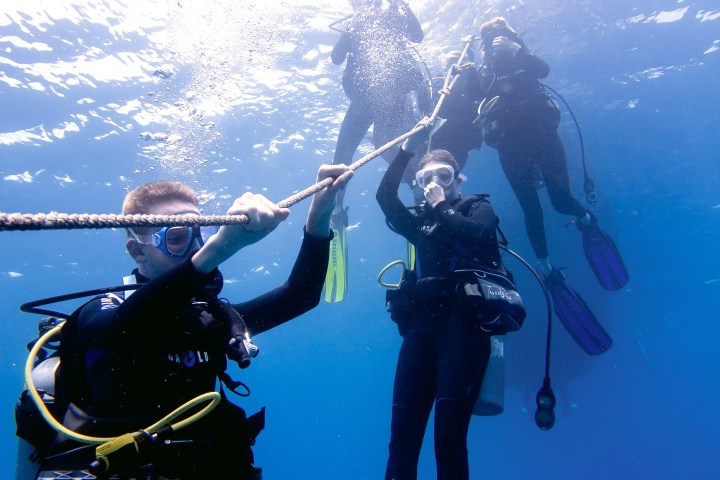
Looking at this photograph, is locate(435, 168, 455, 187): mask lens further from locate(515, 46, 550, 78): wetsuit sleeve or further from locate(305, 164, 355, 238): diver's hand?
locate(515, 46, 550, 78): wetsuit sleeve

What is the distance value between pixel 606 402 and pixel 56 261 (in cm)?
5946

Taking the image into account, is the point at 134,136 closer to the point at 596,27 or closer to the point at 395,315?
the point at 395,315

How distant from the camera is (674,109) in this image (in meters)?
18.1

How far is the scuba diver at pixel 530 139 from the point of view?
29.8 ft

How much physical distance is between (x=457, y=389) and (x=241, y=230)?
10.7ft

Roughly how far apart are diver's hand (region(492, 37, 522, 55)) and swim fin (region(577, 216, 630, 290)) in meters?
4.36

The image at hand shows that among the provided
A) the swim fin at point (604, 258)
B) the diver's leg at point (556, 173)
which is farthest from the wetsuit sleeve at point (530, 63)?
the swim fin at point (604, 258)

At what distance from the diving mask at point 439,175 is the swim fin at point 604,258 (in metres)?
5.50

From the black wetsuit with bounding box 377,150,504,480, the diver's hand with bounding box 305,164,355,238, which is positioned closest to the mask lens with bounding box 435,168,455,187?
the black wetsuit with bounding box 377,150,504,480

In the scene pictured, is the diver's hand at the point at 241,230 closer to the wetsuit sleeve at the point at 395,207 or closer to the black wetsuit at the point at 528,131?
the wetsuit sleeve at the point at 395,207

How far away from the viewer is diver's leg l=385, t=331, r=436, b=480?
169 inches

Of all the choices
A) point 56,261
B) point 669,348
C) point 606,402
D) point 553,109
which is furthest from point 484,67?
point 669,348

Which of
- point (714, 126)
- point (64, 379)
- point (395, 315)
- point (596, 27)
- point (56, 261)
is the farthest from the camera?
point (56, 261)

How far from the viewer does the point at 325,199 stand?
2834 mm
